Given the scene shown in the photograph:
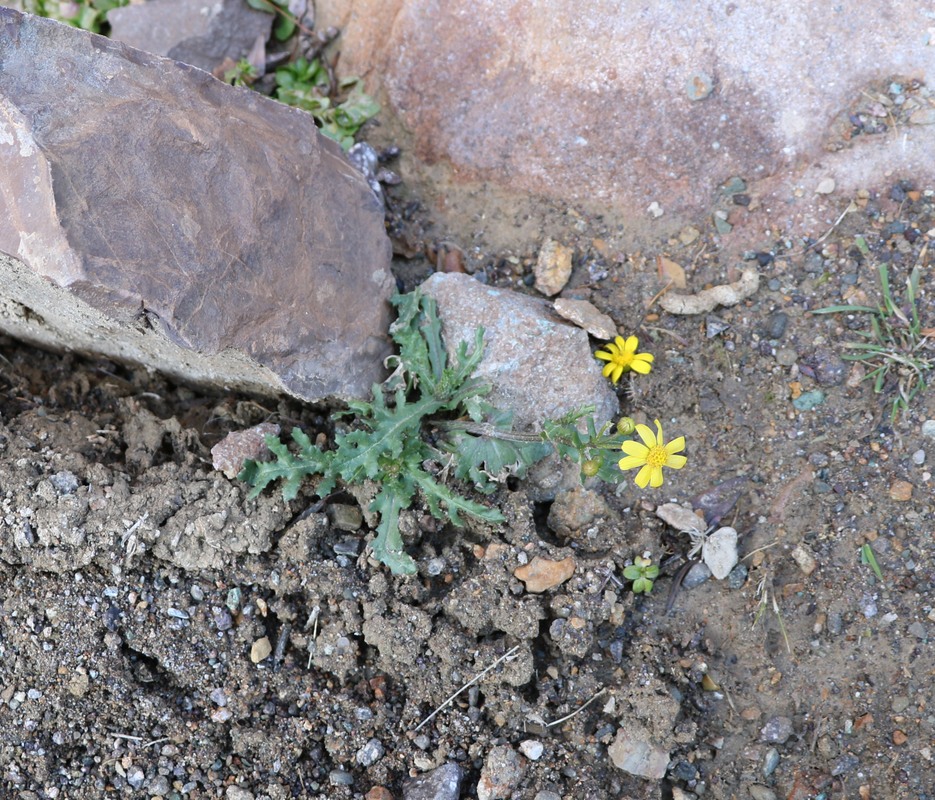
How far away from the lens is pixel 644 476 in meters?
3.26

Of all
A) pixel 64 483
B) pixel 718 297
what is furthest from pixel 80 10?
pixel 718 297

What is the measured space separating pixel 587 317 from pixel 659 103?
1024 millimetres

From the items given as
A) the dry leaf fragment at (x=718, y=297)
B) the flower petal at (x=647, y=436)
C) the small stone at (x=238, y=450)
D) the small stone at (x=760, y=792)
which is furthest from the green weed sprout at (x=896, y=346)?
the small stone at (x=238, y=450)

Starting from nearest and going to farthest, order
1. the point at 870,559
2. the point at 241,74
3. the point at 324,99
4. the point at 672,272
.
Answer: the point at 870,559
the point at 672,272
the point at 324,99
the point at 241,74

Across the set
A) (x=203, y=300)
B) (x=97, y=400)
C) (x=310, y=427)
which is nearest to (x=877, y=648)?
(x=310, y=427)

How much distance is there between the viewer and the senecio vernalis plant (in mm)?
3287

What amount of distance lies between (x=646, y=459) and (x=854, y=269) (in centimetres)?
130

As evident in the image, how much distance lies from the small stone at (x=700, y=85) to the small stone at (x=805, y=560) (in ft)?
6.46

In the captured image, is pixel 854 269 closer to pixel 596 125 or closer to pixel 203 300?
pixel 596 125

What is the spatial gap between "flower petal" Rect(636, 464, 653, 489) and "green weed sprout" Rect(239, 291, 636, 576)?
0.43ft

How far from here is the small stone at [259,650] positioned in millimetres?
3277

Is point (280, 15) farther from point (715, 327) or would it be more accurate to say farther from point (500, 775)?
point (500, 775)

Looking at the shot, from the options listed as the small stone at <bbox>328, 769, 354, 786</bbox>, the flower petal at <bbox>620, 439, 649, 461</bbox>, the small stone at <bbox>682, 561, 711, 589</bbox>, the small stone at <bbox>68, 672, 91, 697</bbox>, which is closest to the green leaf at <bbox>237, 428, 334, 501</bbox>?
the small stone at <bbox>68, 672, 91, 697</bbox>

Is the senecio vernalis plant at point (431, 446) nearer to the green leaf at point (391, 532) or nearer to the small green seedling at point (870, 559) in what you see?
the green leaf at point (391, 532)
